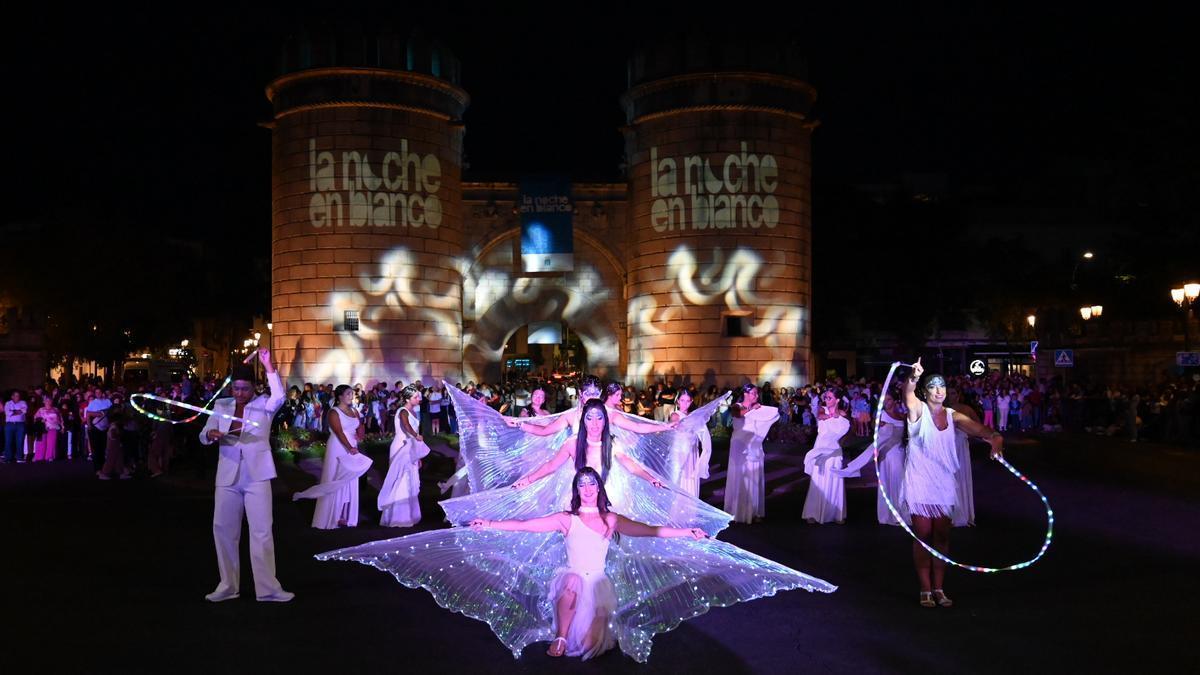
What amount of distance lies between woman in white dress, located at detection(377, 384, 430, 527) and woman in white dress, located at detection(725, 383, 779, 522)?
3.97m

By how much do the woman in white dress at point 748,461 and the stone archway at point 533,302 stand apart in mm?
25821

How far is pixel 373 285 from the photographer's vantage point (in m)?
35.6

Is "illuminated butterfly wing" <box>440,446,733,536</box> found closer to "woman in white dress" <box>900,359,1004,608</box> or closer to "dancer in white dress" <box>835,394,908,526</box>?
"woman in white dress" <box>900,359,1004,608</box>

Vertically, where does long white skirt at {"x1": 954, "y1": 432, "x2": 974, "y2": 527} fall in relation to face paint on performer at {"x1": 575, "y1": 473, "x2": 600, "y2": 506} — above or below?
below

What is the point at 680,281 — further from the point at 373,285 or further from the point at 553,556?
the point at 553,556

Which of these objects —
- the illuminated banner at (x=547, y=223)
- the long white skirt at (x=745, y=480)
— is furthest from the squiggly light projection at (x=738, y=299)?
the long white skirt at (x=745, y=480)

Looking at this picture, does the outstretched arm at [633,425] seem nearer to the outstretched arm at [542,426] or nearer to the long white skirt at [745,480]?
the outstretched arm at [542,426]

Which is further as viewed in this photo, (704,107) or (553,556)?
(704,107)

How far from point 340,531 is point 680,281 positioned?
24.4 m

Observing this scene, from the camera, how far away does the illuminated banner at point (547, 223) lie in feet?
126

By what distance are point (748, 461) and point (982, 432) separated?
5.53 metres

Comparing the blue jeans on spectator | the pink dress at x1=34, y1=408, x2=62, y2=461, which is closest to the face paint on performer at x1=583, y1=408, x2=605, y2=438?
the blue jeans on spectator

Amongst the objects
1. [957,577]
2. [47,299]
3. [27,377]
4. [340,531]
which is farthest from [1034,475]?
[47,299]

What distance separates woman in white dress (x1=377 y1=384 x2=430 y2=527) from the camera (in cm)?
1433
